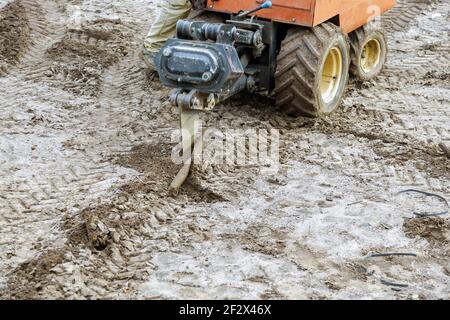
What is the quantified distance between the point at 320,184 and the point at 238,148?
83cm

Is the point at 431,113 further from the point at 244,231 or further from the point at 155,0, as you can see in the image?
the point at 155,0

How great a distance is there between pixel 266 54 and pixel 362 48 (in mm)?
1453

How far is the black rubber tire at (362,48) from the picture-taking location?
294 inches

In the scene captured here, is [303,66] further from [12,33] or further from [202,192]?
[12,33]

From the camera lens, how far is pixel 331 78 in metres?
6.94

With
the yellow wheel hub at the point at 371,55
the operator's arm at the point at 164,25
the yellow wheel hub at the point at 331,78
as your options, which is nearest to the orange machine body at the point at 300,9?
the yellow wheel hub at the point at 331,78

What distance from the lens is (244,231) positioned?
500 cm

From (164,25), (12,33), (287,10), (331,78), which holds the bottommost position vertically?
(12,33)

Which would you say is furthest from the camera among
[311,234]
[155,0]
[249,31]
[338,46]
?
[155,0]

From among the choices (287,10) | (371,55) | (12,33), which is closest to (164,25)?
(287,10)

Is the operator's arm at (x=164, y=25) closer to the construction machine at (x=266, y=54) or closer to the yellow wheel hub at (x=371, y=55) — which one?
the construction machine at (x=266, y=54)

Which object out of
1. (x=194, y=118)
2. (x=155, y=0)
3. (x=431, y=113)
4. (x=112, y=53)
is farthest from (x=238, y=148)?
(x=155, y=0)

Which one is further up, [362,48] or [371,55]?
[362,48]

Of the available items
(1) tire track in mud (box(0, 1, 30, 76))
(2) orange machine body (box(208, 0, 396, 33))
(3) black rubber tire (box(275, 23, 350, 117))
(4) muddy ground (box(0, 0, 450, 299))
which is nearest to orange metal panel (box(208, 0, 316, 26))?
(2) orange machine body (box(208, 0, 396, 33))
